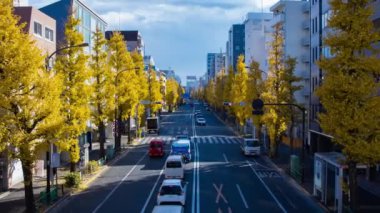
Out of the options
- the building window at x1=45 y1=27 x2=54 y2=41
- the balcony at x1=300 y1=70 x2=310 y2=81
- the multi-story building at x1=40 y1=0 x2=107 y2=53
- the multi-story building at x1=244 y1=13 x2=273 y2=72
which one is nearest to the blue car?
the building window at x1=45 y1=27 x2=54 y2=41

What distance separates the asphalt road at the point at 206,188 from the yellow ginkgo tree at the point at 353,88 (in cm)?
566

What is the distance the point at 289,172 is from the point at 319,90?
15.8 m

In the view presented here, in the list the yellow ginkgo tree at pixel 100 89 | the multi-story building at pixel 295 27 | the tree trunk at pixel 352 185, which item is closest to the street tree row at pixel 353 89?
the tree trunk at pixel 352 185

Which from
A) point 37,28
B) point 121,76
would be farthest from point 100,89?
point 121,76

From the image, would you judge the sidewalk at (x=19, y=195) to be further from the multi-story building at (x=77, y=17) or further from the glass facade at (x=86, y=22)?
the glass facade at (x=86, y=22)

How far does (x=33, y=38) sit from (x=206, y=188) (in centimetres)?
1602

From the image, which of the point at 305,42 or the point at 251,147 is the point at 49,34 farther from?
the point at 305,42

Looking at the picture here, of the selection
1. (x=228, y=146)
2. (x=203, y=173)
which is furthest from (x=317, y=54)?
(x=203, y=173)

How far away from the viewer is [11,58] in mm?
22625

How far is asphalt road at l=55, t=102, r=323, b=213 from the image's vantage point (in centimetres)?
2720

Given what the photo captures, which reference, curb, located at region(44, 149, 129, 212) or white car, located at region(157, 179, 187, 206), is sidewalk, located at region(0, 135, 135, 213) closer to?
curb, located at region(44, 149, 129, 212)

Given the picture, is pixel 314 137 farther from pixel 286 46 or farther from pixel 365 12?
pixel 365 12

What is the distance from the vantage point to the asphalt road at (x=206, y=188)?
89.2 feet

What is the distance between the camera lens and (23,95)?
2323 cm
